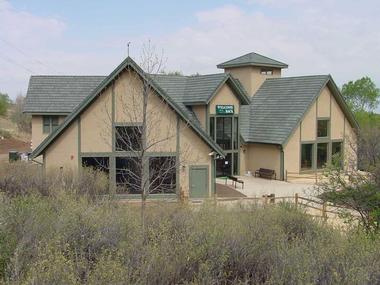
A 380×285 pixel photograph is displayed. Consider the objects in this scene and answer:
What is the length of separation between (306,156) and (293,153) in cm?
155

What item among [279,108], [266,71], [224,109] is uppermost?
[266,71]

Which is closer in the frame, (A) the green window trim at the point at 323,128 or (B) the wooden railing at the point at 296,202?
(B) the wooden railing at the point at 296,202

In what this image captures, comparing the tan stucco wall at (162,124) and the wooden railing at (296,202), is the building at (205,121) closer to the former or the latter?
→ the tan stucco wall at (162,124)

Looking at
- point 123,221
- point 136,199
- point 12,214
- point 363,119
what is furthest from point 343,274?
point 363,119

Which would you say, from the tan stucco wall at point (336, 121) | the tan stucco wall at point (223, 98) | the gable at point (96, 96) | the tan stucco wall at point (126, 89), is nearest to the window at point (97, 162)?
the gable at point (96, 96)

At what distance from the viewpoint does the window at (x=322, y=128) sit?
109 feet

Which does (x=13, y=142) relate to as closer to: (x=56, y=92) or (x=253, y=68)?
(x=56, y=92)

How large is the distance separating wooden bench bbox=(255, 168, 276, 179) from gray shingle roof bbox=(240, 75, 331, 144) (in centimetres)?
188

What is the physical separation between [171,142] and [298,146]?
37.4ft

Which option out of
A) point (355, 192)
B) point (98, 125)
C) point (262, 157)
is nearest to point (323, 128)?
point (262, 157)

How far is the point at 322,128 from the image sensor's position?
33375mm

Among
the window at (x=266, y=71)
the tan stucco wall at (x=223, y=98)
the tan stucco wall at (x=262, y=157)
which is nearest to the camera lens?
the tan stucco wall at (x=223, y=98)

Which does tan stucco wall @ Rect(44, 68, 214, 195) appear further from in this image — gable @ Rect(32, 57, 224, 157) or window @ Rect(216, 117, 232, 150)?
window @ Rect(216, 117, 232, 150)

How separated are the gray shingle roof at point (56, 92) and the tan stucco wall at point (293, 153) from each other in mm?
13446
